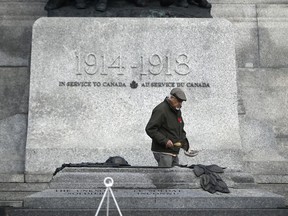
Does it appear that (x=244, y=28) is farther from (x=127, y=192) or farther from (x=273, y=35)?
(x=127, y=192)

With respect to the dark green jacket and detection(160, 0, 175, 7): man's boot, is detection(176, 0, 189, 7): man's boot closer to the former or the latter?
detection(160, 0, 175, 7): man's boot

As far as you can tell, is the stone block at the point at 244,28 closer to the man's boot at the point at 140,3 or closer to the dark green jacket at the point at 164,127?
the man's boot at the point at 140,3

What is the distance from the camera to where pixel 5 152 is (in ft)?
47.3

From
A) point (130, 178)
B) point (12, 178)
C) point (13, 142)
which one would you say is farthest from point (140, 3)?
point (130, 178)

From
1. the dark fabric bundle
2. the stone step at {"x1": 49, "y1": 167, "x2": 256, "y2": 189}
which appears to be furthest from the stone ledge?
the dark fabric bundle

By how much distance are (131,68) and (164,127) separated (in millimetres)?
3248

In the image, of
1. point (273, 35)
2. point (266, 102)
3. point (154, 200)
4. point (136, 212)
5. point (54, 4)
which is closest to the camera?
point (136, 212)

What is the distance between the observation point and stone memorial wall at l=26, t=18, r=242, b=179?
13.5 metres

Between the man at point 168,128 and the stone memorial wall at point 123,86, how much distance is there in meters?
2.42

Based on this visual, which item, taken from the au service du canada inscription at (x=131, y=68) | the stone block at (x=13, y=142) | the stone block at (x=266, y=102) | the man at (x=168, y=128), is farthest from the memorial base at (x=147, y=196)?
the stone block at (x=266, y=102)

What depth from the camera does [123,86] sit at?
13.9 metres

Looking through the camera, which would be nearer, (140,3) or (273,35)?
(140,3)

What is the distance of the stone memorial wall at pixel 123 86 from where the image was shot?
1351 centimetres

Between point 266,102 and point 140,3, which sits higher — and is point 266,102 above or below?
below
